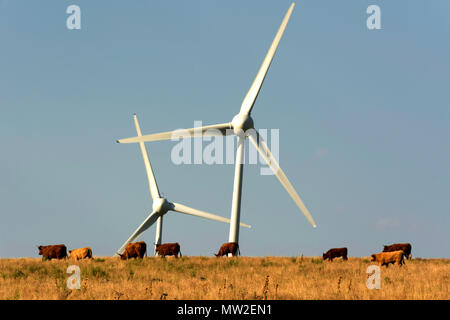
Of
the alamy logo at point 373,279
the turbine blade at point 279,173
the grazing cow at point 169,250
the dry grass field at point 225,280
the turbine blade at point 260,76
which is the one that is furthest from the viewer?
the turbine blade at point 260,76

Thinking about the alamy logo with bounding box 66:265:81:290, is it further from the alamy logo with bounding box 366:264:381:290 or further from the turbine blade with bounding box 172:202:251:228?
the turbine blade with bounding box 172:202:251:228

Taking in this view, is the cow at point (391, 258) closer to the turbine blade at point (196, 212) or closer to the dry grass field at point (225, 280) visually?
the dry grass field at point (225, 280)

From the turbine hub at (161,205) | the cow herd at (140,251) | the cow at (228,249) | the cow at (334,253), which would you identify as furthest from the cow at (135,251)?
the turbine hub at (161,205)

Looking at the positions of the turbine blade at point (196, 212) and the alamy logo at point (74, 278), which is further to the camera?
the turbine blade at point (196, 212)

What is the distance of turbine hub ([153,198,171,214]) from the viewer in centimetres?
6109

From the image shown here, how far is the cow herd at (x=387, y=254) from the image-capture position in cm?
3325

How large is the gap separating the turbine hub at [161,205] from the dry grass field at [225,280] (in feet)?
81.1

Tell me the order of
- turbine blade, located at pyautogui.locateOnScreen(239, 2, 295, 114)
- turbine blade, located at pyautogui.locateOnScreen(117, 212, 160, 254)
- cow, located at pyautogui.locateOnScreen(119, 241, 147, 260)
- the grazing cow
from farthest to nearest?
turbine blade, located at pyautogui.locateOnScreen(117, 212, 160, 254)
turbine blade, located at pyautogui.locateOnScreen(239, 2, 295, 114)
the grazing cow
cow, located at pyautogui.locateOnScreen(119, 241, 147, 260)

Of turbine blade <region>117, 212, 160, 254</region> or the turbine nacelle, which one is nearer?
turbine blade <region>117, 212, 160, 254</region>

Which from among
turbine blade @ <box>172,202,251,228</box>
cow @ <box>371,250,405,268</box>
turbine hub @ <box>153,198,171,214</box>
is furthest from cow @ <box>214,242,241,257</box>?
turbine hub @ <box>153,198,171,214</box>

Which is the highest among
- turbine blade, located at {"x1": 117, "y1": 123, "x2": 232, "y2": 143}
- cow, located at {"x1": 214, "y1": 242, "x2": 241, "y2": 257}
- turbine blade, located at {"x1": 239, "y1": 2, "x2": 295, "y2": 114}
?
turbine blade, located at {"x1": 239, "y1": 2, "x2": 295, "y2": 114}

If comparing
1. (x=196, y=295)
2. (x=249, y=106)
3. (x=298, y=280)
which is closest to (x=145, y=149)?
(x=249, y=106)

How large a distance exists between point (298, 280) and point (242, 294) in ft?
19.6
